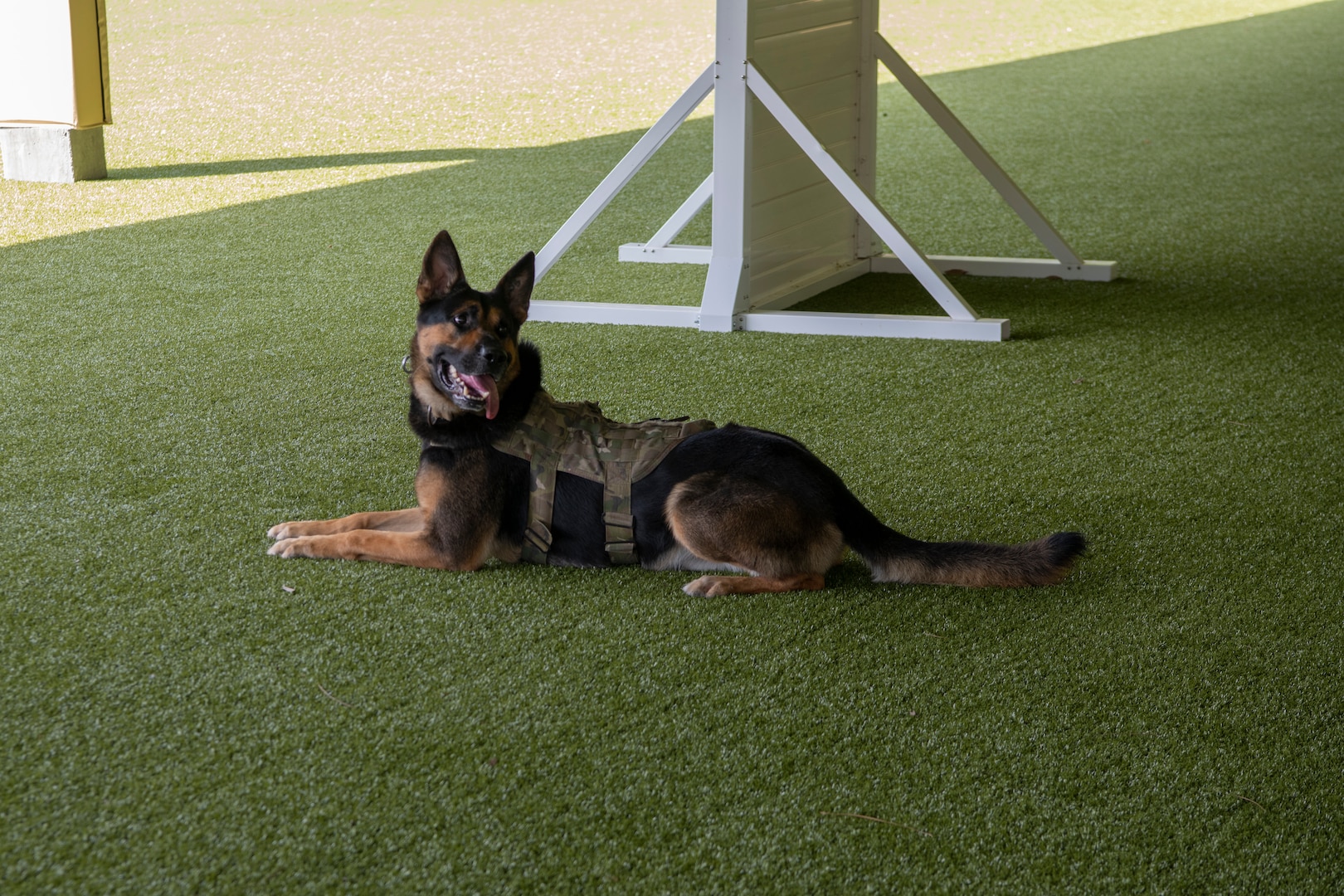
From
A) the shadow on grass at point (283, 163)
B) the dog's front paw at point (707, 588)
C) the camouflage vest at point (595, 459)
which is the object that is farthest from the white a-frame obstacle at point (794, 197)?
the shadow on grass at point (283, 163)

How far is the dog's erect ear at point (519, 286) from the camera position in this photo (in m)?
2.76

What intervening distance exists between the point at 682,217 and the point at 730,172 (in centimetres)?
95

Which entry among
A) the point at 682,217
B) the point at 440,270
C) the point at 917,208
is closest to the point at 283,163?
the point at 682,217

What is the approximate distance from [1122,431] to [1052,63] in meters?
9.29

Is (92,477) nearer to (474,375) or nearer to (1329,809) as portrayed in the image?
(474,375)

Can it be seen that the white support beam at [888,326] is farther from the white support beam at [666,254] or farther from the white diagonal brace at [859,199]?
the white support beam at [666,254]

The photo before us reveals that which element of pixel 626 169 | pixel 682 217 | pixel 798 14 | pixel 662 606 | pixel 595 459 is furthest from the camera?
pixel 682 217

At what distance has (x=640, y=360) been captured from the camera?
432 cm

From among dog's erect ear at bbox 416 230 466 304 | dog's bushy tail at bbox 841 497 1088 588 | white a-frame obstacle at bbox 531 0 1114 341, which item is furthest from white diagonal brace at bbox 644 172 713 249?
dog's bushy tail at bbox 841 497 1088 588

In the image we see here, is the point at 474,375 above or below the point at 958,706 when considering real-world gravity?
above

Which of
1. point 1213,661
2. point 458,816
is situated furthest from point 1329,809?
point 458,816

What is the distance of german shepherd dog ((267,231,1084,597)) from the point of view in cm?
257

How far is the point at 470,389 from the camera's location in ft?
8.66

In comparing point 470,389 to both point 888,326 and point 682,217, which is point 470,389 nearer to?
point 888,326
